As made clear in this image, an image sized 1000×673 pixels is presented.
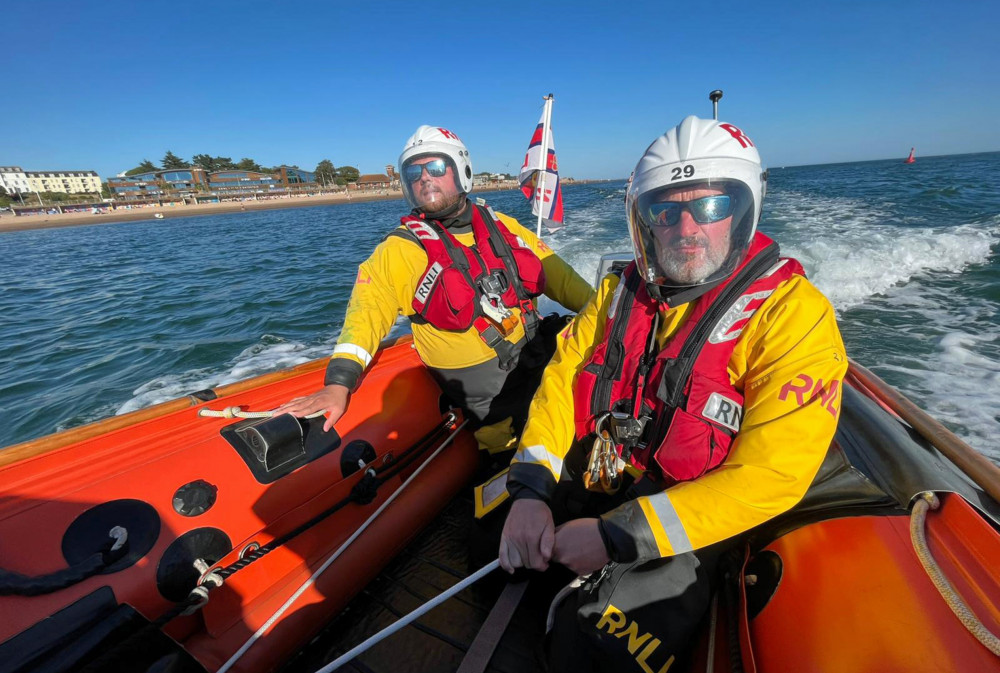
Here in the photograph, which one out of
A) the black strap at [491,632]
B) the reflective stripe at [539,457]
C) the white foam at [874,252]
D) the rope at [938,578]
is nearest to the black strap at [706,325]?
the reflective stripe at [539,457]

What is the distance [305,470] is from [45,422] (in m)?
4.65

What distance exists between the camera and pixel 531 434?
1504mm

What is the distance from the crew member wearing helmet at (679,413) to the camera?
110 cm

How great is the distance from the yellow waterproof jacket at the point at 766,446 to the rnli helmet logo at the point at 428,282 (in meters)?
1.52

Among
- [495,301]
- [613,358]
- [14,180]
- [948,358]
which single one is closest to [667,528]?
[613,358]

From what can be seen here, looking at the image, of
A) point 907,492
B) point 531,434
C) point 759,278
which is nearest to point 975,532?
point 907,492

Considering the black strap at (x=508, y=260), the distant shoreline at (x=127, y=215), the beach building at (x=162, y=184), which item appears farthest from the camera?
the beach building at (x=162, y=184)

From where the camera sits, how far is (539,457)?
4.75 feet

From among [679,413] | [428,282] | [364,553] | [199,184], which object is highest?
[199,184]

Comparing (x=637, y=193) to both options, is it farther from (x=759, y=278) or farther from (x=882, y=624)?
(x=882, y=624)

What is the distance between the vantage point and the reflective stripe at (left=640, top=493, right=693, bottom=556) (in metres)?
1.11

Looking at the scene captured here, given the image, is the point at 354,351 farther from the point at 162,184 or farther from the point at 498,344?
the point at 162,184

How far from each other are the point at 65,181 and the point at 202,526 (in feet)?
436

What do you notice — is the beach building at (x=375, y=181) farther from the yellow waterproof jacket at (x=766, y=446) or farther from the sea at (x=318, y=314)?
the yellow waterproof jacket at (x=766, y=446)
